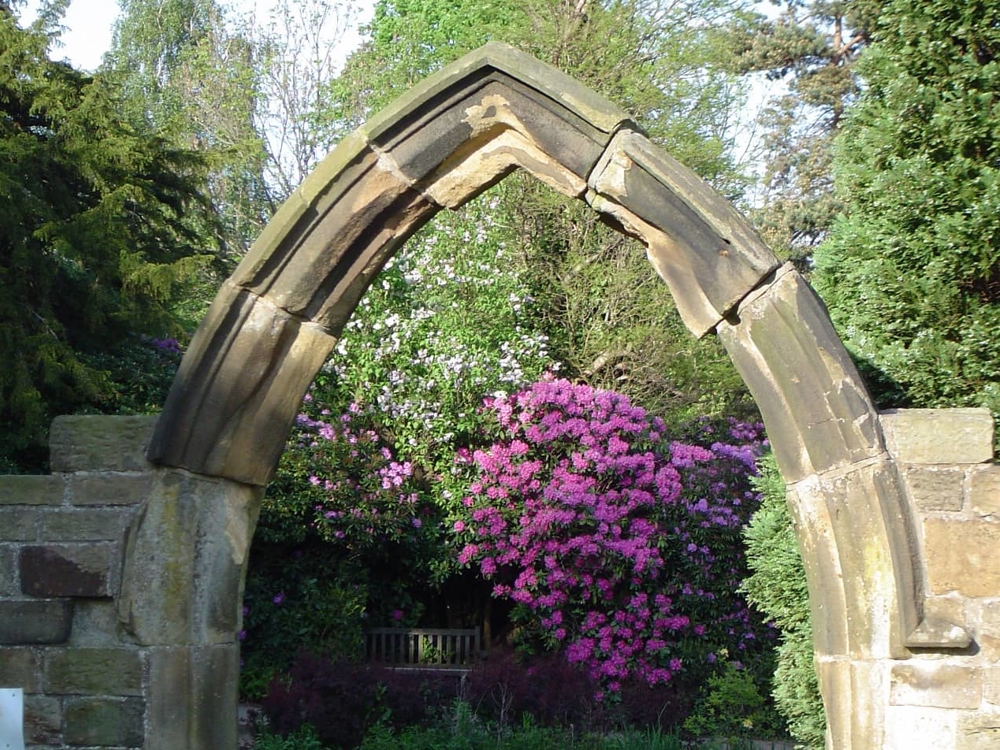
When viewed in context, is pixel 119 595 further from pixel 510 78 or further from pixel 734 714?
pixel 734 714

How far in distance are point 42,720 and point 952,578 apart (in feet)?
10.5

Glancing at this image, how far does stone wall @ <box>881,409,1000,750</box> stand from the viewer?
3318 mm

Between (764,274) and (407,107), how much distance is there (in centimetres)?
131

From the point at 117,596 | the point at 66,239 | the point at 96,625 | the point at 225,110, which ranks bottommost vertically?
the point at 96,625

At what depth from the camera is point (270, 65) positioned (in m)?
15.9

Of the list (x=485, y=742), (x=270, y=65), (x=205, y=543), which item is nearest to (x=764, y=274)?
(x=205, y=543)

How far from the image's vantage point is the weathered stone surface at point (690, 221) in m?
3.40

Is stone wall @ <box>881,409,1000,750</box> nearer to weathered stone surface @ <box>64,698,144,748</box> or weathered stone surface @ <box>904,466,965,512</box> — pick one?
weathered stone surface @ <box>904,466,965,512</box>

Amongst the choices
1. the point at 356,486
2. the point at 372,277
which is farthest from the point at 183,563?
the point at 356,486

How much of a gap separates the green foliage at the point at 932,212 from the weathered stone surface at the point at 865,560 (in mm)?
918

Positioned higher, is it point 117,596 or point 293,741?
point 117,596

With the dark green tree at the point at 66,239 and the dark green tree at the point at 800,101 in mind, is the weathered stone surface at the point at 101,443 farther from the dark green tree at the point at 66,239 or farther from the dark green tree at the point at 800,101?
the dark green tree at the point at 800,101

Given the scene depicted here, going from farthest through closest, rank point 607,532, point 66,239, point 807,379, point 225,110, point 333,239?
point 225,110, point 607,532, point 66,239, point 333,239, point 807,379

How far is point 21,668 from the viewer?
12.5 ft
